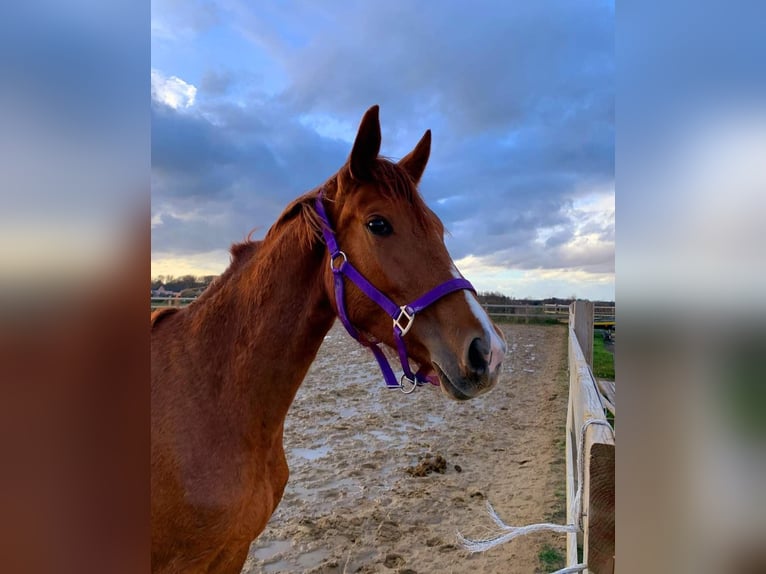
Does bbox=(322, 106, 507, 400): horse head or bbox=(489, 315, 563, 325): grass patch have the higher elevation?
bbox=(322, 106, 507, 400): horse head

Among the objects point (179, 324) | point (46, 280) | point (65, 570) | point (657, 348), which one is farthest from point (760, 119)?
point (179, 324)

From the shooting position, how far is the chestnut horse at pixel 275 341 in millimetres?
1418

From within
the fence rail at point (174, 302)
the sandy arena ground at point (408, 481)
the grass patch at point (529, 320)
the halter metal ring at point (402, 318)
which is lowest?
the sandy arena ground at point (408, 481)

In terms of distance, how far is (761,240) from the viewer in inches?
14.4

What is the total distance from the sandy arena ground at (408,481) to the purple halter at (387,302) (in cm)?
46

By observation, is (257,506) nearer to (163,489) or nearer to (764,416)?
(163,489)

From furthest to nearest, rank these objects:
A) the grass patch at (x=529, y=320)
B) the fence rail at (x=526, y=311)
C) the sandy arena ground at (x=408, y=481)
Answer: the grass patch at (x=529, y=320)
the fence rail at (x=526, y=311)
the sandy arena ground at (x=408, y=481)

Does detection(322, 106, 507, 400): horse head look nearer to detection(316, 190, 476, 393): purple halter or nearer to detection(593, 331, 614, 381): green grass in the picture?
detection(316, 190, 476, 393): purple halter

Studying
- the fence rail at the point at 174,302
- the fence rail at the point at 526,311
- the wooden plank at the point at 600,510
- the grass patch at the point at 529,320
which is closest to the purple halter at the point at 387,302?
the wooden plank at the point at 600,510

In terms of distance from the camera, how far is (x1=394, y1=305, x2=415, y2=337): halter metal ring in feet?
4.65

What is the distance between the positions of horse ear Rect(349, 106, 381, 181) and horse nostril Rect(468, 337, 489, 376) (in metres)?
0.77

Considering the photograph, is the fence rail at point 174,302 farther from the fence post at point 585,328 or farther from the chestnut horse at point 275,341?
the fence post at point 585,328

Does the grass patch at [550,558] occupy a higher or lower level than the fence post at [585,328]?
lower

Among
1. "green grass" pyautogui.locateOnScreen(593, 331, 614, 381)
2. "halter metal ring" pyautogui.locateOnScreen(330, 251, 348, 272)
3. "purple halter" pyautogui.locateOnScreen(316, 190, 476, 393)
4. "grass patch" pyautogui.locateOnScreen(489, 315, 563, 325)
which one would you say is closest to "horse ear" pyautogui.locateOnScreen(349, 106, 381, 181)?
"purple halter" pyautogui.locateOnScreen(316, 190, 476, 393)
